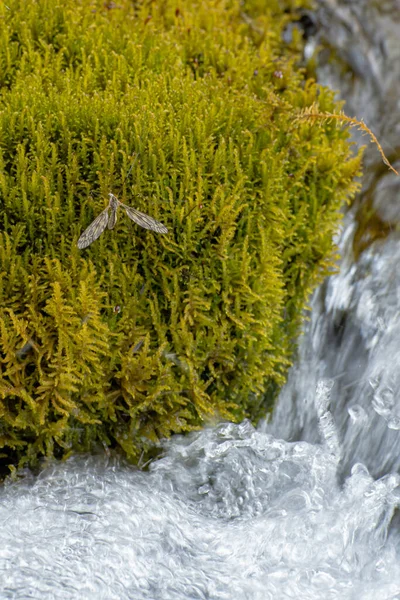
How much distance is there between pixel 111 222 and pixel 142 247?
0.17 m

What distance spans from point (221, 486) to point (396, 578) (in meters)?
0.67

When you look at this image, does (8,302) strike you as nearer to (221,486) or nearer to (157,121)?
(157,121)

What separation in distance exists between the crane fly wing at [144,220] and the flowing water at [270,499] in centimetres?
82

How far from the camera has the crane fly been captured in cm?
229

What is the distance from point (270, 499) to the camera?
2533 mm

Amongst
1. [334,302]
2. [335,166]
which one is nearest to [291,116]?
[335,166]

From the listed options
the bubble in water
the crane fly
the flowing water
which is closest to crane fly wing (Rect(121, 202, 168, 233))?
the crane fly

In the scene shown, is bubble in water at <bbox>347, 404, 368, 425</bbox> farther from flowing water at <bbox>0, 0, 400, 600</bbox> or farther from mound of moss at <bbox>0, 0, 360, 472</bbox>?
mound of moss at <bbox>0, 0, 360, 472</bbox>

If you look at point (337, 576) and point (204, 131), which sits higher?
point (204, 131)

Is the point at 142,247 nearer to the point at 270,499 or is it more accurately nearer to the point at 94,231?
the point at 94,231

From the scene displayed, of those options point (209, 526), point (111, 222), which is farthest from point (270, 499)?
point (111, 222)

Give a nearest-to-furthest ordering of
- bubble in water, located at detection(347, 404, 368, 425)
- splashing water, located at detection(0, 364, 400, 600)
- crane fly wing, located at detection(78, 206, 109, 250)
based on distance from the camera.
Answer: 1. splashing water, located at detection(0, 364, 400, 600)
2. crane fly wing, located at detection(78, 206, 109, 250)
3. bubble in water, located at detection(347, 404, 368, 425)

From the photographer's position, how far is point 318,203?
112 inches

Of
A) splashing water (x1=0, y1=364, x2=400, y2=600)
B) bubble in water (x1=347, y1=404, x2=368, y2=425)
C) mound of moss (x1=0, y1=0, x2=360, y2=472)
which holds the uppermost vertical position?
mound of moss (x1=0, y1=0, x2=360, y2=472)
